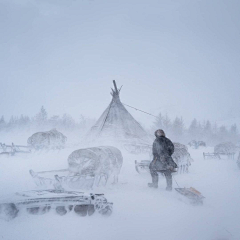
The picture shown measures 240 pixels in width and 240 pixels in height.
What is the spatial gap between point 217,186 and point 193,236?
12.1 ft

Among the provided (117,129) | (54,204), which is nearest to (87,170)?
(54,204)

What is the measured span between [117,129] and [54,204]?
10670mm

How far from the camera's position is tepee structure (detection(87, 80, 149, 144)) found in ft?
43.0

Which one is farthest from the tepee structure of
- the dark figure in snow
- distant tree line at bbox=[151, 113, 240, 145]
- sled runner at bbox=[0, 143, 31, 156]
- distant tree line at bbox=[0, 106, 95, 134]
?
distant tree line at bbox=[0, 106, 95, 134]

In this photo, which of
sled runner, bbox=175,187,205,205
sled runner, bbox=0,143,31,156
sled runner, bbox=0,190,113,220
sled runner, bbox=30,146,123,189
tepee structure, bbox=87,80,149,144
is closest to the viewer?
sled runner, bbox=0,190,113,220

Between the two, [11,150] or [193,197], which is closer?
A: [193,197]

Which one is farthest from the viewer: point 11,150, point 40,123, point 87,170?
point 40,123

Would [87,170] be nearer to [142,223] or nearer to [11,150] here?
[142,223]

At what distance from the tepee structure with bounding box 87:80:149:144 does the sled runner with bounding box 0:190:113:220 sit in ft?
31.4

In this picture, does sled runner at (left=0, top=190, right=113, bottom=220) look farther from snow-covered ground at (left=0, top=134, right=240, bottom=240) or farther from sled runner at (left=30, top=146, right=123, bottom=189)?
sled runner at (left=30, top=146, right=123, bottom=189)

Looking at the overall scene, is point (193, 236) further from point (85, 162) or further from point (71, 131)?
point (71, 131)

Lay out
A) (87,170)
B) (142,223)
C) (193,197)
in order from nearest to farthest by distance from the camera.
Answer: (142,223), (193,197), (87,170)

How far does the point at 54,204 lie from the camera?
3.03 meters

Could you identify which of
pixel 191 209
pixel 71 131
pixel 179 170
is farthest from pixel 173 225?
pixel 71 131
